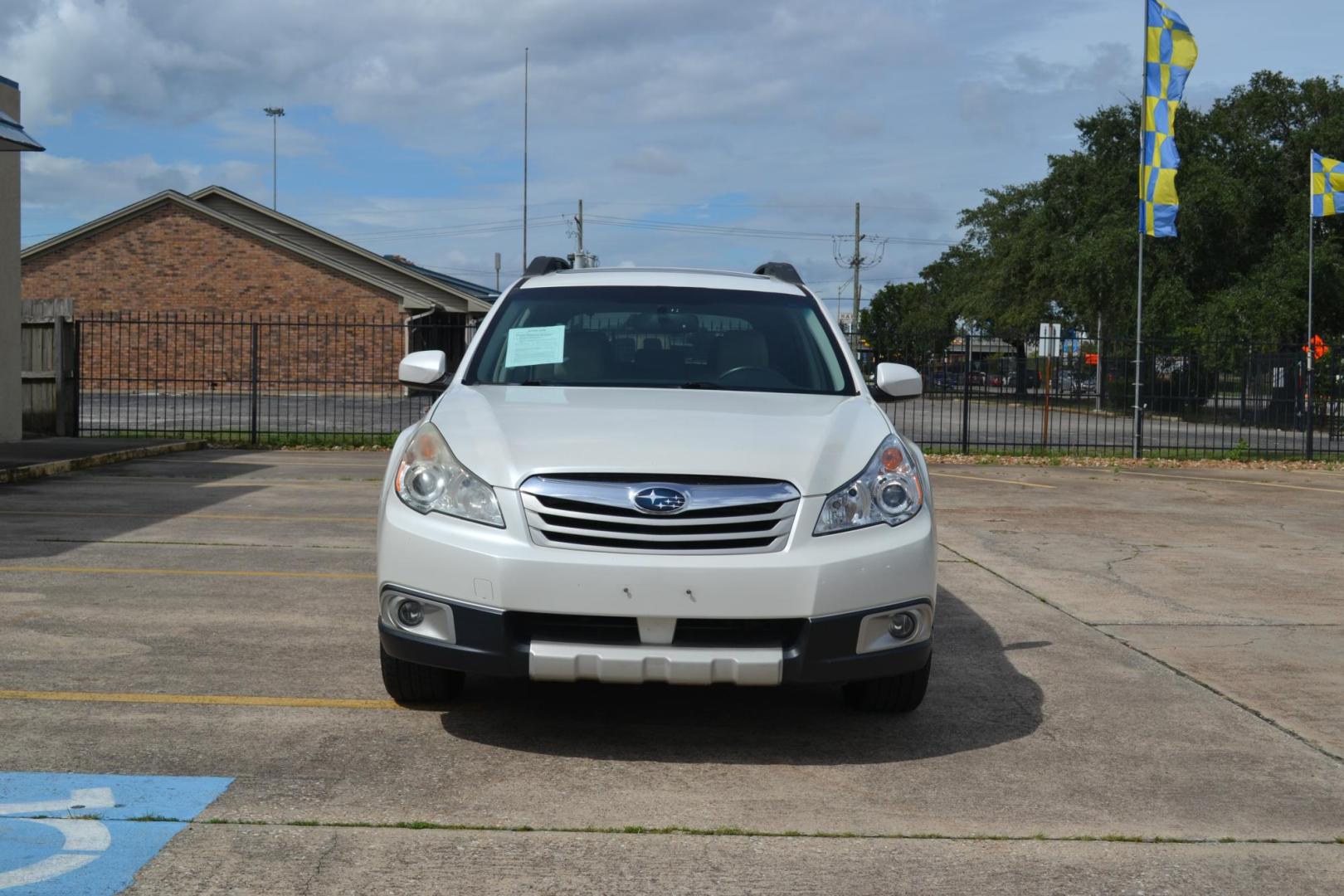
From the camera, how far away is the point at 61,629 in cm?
661

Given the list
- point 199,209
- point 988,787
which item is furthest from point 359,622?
point 199,209

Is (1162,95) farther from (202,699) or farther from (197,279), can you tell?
(197,279)

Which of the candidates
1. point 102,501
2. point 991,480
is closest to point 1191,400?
point 991,480

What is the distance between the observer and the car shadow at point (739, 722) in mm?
4945

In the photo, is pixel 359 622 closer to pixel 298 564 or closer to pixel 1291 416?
pixel 298 564

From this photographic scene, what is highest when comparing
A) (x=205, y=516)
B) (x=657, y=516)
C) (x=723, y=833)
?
(x=657, y=516)

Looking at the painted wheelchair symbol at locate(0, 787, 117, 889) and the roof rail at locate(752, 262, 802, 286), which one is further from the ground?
the roof rail at locate(752, 262, 802, 286)

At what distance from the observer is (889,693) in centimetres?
→ 533

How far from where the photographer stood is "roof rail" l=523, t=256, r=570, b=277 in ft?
22.8

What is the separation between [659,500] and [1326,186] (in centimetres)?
2566

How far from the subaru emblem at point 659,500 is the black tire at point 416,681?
3.64ft

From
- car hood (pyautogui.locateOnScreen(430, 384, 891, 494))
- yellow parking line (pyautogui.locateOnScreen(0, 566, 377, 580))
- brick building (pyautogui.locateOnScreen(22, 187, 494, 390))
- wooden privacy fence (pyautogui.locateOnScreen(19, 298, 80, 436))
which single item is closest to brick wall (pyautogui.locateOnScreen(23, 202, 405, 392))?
brick building (pyautogui.locateOnScreen(22, 187, 494, 390))

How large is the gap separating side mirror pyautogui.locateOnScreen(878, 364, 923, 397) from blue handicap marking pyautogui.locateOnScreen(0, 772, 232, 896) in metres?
3.26

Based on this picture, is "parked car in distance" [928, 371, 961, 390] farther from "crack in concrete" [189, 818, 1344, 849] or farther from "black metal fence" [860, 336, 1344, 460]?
"crack in concrete" [189, 818, 1344, 849]
